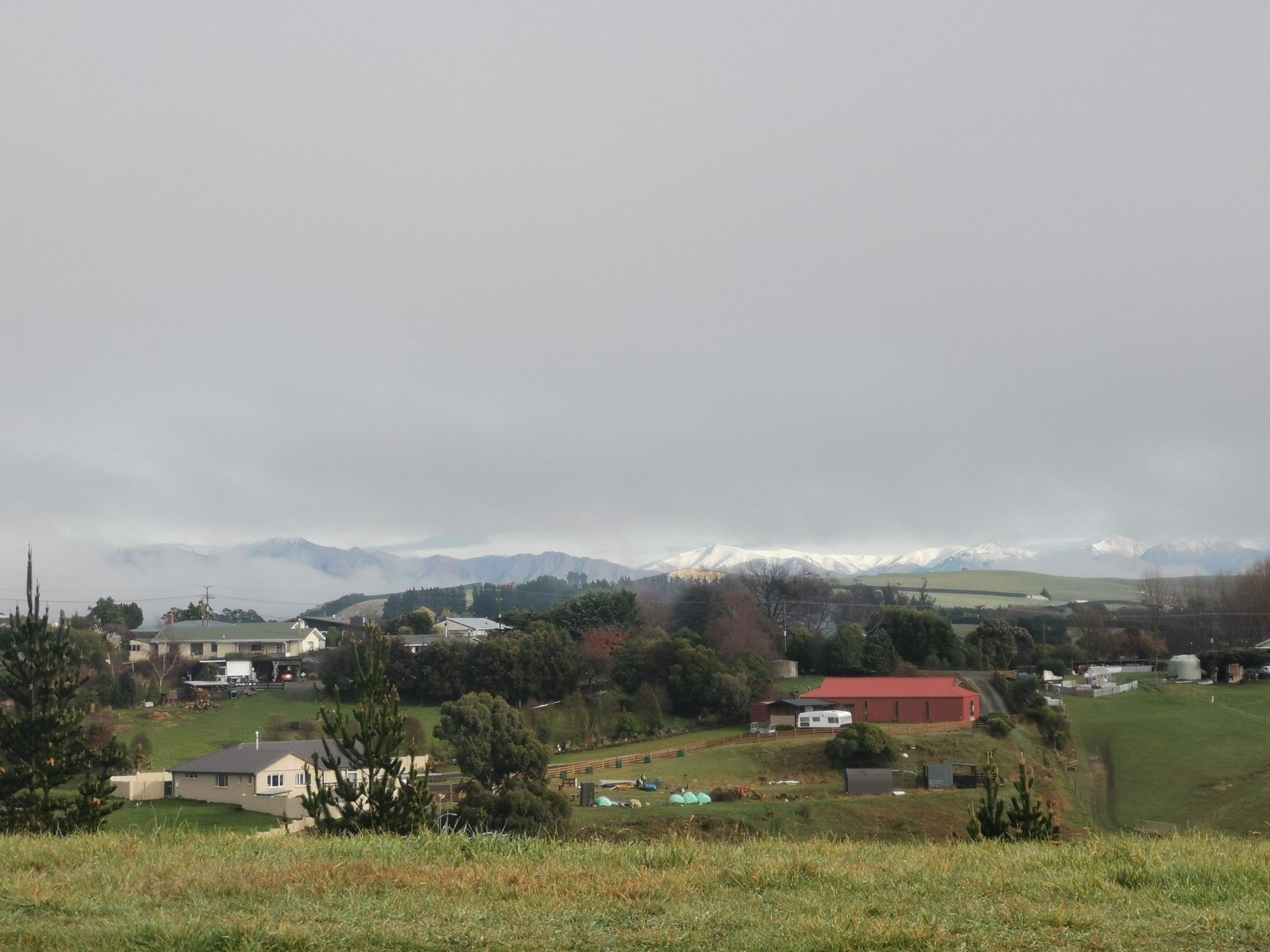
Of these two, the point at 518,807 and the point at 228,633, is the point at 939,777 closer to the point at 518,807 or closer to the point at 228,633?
the point at 518,807

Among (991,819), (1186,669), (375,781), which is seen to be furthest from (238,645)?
(991,819)

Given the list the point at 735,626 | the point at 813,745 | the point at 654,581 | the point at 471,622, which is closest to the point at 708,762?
the point at 813,745

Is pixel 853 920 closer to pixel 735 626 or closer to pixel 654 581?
pixel 735 626

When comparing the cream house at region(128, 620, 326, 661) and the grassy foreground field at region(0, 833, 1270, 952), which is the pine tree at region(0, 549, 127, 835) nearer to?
the grassy foreground field at region(0, 833, 1270, 952)

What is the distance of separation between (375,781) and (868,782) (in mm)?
33112

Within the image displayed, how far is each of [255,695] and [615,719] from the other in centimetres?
2316

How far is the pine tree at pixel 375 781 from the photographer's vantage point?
1264 cm

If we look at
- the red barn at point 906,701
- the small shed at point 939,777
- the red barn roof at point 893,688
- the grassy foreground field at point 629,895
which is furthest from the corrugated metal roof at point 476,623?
the grassy foreground field at point 629,895

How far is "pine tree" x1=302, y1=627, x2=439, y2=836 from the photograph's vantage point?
41.5 ft

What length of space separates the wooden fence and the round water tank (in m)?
24.4

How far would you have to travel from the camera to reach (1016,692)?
2469 inches

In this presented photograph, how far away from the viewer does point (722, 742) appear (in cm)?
5450

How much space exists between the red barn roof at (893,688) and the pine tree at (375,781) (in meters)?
49.7

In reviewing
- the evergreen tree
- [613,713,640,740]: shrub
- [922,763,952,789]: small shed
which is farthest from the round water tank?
the evergreen tree
